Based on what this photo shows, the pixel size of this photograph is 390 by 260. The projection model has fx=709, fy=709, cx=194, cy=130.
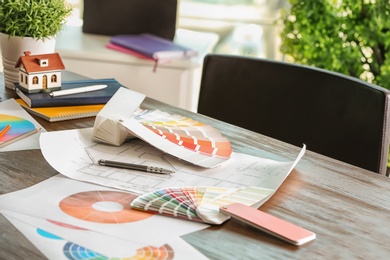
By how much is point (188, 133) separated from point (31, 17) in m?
0.49

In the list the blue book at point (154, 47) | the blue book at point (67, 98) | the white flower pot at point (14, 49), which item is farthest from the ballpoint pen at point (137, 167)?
the blue book at point (154, 47)

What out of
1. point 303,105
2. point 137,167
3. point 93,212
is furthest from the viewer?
point 303,105

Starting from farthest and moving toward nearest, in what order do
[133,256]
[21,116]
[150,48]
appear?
[150,48] → [21,116] → [133,256]

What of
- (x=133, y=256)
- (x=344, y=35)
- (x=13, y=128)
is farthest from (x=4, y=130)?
(x=344, y=35)

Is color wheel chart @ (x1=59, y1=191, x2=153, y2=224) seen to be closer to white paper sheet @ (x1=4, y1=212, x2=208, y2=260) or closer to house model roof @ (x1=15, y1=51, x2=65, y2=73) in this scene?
white paper sheet @ (x1=4, y1=212, x2=208, y2=260)

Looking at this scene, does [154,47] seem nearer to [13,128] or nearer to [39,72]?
[39,72]

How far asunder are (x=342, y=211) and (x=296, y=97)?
1.93 ft

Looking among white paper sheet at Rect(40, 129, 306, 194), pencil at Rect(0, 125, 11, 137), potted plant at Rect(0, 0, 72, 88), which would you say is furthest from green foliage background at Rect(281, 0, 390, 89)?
pencil at Rect(0, 125, 11, 137)

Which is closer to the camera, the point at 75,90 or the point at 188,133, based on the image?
the point at 188,133

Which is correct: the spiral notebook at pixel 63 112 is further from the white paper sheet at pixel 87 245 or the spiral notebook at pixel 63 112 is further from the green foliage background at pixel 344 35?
the green foliage background at pixel 344 35

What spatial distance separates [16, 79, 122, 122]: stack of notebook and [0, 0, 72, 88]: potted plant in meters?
0.11

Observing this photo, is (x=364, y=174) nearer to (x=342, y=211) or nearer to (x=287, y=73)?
(x=342, y=211)

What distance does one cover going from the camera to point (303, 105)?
1645mm

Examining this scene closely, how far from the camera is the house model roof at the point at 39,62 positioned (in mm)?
1515
